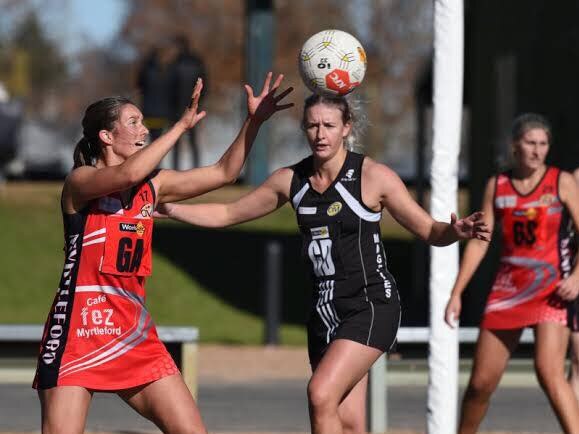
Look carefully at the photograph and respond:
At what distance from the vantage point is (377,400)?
35.0 ft

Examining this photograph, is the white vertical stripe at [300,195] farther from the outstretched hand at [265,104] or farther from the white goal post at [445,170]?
the white goal post at [445,170]

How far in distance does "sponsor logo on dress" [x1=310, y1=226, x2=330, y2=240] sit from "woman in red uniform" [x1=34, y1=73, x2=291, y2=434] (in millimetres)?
828

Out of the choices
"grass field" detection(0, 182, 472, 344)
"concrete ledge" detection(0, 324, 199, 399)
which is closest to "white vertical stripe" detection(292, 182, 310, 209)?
"concrete ledge" detection(0, 324, 199, 399)

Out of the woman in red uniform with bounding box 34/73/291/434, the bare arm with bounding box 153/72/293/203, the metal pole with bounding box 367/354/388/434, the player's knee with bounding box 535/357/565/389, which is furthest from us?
the metal pole with bounding box 367/354/388/434

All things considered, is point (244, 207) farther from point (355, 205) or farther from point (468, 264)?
point (468, 264)

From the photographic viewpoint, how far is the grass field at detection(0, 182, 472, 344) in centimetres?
1997

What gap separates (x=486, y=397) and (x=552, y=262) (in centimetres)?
92

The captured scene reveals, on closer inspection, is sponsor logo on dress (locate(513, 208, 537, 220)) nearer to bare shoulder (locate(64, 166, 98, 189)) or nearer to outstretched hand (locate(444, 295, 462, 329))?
outstretched hand (locate(444, 295, 462, 329))

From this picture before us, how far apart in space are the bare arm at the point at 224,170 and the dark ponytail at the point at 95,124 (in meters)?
0.33

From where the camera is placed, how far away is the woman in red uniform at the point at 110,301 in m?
6.57

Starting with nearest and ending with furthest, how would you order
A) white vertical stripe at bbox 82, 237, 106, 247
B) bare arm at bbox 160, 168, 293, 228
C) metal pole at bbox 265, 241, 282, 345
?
white vertical stripe at bbox 82, 237, 106, 247 → bare arm at bbox 160, 168, 293, 228 → metal pole at bbox 265, 241, 282, 345

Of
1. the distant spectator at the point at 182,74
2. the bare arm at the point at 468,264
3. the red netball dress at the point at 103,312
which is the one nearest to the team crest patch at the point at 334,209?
the red netball dress at the point at 103,312

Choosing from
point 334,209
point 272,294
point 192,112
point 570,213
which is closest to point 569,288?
point 570,213

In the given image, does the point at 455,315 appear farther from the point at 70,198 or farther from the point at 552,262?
the point at 70,198
